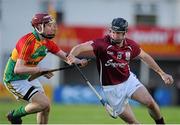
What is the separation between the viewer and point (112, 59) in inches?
512

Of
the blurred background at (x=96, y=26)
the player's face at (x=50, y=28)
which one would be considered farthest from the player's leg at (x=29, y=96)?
the blurred background at (x=96, y=26)

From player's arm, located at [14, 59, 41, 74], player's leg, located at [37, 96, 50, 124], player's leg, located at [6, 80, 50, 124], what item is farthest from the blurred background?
player's arm, located at [14, 59, 41, 74]

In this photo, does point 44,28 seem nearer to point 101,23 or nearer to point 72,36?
point 72,36

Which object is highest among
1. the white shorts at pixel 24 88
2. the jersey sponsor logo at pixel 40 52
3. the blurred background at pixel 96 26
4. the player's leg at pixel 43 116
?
the jersey sponsor logo at pixel 40 52

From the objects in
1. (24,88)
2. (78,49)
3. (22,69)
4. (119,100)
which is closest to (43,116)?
(24,88)

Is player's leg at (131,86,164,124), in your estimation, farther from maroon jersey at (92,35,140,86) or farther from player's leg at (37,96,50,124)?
player's leg at (37,96,50,124)

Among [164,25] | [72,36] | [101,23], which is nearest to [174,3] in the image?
[164,25]

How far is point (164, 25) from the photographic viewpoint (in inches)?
1662

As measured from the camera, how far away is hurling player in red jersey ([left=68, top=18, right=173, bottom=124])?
42.3ft

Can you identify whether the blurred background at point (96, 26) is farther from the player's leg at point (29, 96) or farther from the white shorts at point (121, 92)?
the white shorts at point (121, 92)

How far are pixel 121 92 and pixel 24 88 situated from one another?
1.70 meters

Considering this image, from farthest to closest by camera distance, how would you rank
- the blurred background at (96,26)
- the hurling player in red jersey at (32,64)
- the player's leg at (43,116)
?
the blurred background at (96,26), the player's leg at (43,116), the hurling player in red jersey at (32,64)

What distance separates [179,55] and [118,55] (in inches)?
1050

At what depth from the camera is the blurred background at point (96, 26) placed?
38.6m
